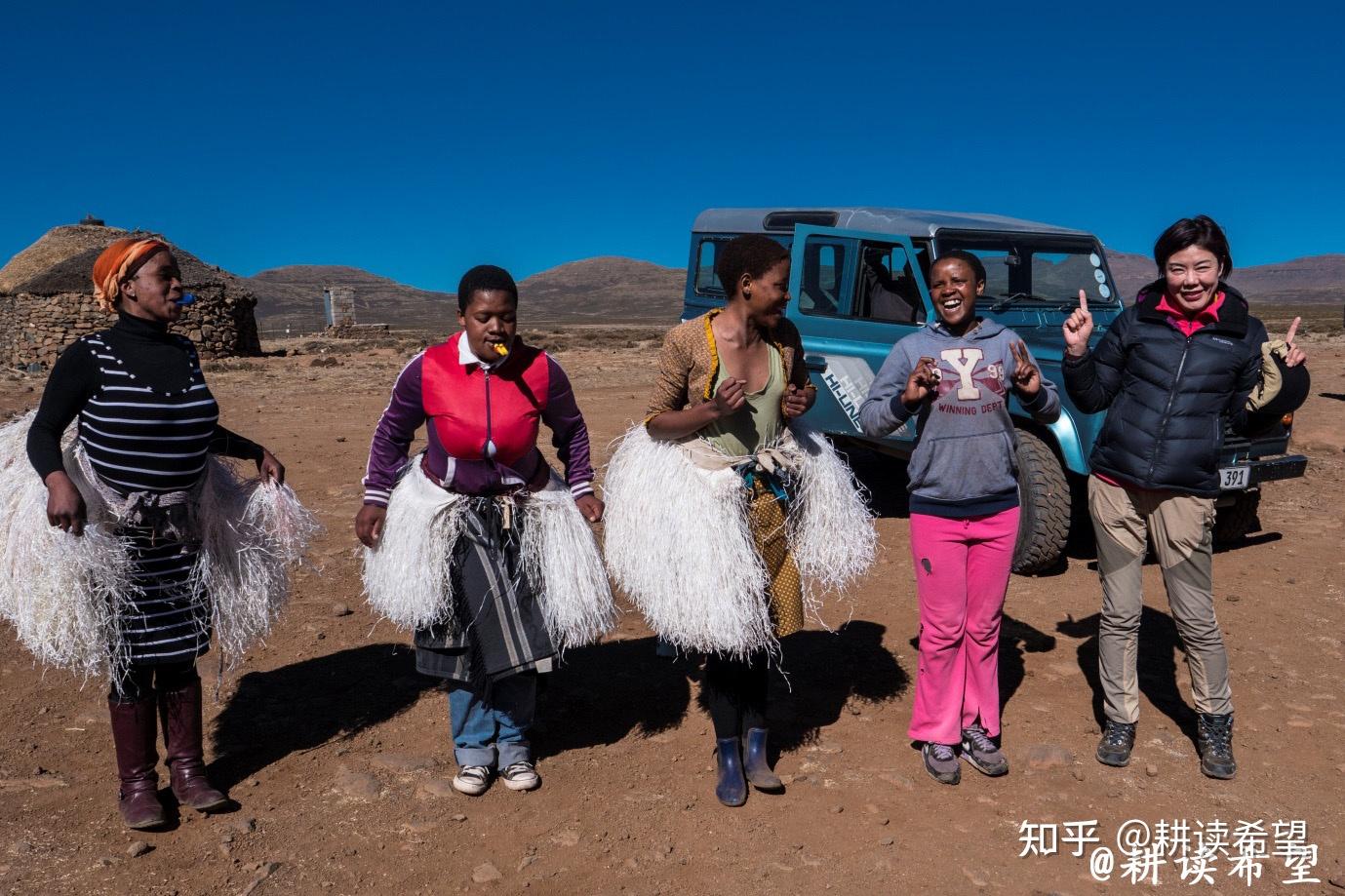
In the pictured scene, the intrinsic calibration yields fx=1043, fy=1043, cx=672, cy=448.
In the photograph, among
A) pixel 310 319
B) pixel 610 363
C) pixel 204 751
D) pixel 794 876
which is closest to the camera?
pixel 794 876

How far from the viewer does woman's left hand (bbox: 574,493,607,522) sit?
11.2ft

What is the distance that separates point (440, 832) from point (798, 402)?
67.8 inches

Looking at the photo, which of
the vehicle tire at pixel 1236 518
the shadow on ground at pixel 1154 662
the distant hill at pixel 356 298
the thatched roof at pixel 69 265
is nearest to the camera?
the shadow on ground at pixel 1154 662

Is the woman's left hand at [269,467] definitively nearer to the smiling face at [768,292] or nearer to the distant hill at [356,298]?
the smiling face at [768,292]

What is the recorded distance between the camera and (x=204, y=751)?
3740 millimetres

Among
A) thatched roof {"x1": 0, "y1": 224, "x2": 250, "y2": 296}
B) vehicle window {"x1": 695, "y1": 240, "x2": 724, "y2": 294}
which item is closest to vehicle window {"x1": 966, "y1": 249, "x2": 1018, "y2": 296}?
vehicle window {"x1": 695, "y1": 240, "x2": 724, "y2": 294}

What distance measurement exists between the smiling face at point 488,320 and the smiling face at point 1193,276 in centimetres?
202

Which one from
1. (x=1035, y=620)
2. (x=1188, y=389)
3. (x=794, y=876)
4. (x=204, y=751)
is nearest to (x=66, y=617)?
(x=204, y=751)

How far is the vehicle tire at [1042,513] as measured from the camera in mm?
5590

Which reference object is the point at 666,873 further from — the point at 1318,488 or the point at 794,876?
the point at 1318,488

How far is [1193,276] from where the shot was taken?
3.18 m

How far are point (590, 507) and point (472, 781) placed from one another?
0.97m

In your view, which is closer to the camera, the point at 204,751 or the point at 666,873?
the point at 666,873

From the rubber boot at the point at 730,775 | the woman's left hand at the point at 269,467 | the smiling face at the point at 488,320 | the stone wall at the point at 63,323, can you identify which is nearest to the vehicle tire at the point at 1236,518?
the rubber boot at the point at 730,775
